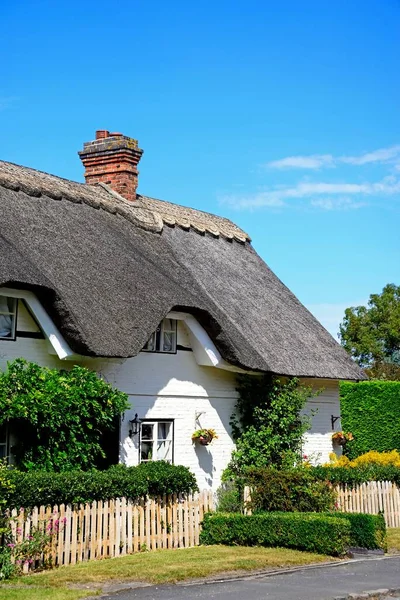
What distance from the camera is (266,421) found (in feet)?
64.6

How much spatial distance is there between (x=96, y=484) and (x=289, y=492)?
Result: 3.96 m

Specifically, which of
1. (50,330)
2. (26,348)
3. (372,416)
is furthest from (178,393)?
(372,416)

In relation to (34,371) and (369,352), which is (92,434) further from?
(369,352)

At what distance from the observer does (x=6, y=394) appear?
1405 cm

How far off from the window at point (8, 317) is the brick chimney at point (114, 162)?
782 cm

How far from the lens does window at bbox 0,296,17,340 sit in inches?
604

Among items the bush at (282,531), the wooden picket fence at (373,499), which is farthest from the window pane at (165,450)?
the wooden picket fence at (373,499)

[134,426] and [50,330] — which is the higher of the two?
[50,330]

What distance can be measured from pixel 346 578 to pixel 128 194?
12.9 metres

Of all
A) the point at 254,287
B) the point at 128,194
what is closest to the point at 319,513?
the point at 254,287

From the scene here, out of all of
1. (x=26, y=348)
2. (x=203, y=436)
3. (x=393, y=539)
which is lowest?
(x=393, y=539)

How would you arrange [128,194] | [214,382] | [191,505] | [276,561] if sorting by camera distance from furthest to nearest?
[128,194], [214,382], [191,505], [276,561]

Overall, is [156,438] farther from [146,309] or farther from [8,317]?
[8,317]

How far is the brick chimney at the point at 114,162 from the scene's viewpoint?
2295cm
